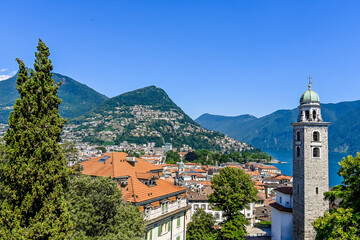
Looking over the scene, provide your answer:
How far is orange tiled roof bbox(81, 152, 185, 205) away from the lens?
20306 mm

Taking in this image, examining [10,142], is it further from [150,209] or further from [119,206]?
[150,209]

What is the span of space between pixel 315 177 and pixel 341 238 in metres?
15.0

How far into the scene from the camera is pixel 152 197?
2073cm

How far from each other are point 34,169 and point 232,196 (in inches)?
1056

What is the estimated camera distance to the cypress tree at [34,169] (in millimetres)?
9523

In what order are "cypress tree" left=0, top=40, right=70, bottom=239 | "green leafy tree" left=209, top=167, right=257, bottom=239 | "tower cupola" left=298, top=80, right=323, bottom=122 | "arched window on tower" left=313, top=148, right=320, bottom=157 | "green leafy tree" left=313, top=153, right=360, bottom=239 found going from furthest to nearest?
"green leafy tree" left=209, top=167, right=257, bottom=239 < "tower cupola" left=298, top=80, right=323, bottom=122 < "arched window on tower" left=313, top=148, right=320, bottom=157 < "green leafy tree" left=313, top=153, right=360, bottom=239 < "cypress tree" left=0, top=40, right=70, bottom=239

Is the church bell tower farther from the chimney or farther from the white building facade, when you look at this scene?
the chimney

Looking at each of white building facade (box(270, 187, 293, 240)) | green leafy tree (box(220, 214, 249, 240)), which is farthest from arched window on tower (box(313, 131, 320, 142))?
green leafy tree (box(220, 214, 249, 240))

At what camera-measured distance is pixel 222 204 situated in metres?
33.5

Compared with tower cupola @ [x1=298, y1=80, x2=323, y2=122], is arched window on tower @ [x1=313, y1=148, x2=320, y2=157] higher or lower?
lower

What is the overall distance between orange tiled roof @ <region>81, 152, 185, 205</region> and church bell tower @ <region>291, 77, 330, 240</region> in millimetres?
13370

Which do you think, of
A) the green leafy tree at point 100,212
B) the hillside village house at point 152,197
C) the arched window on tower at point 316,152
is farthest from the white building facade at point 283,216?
the green leafy tree at point 100,212

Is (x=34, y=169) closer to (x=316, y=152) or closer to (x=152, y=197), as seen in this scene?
(x=152, y=197)

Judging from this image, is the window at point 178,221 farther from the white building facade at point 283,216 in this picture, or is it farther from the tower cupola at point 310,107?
the tower cupola at point 310,107
